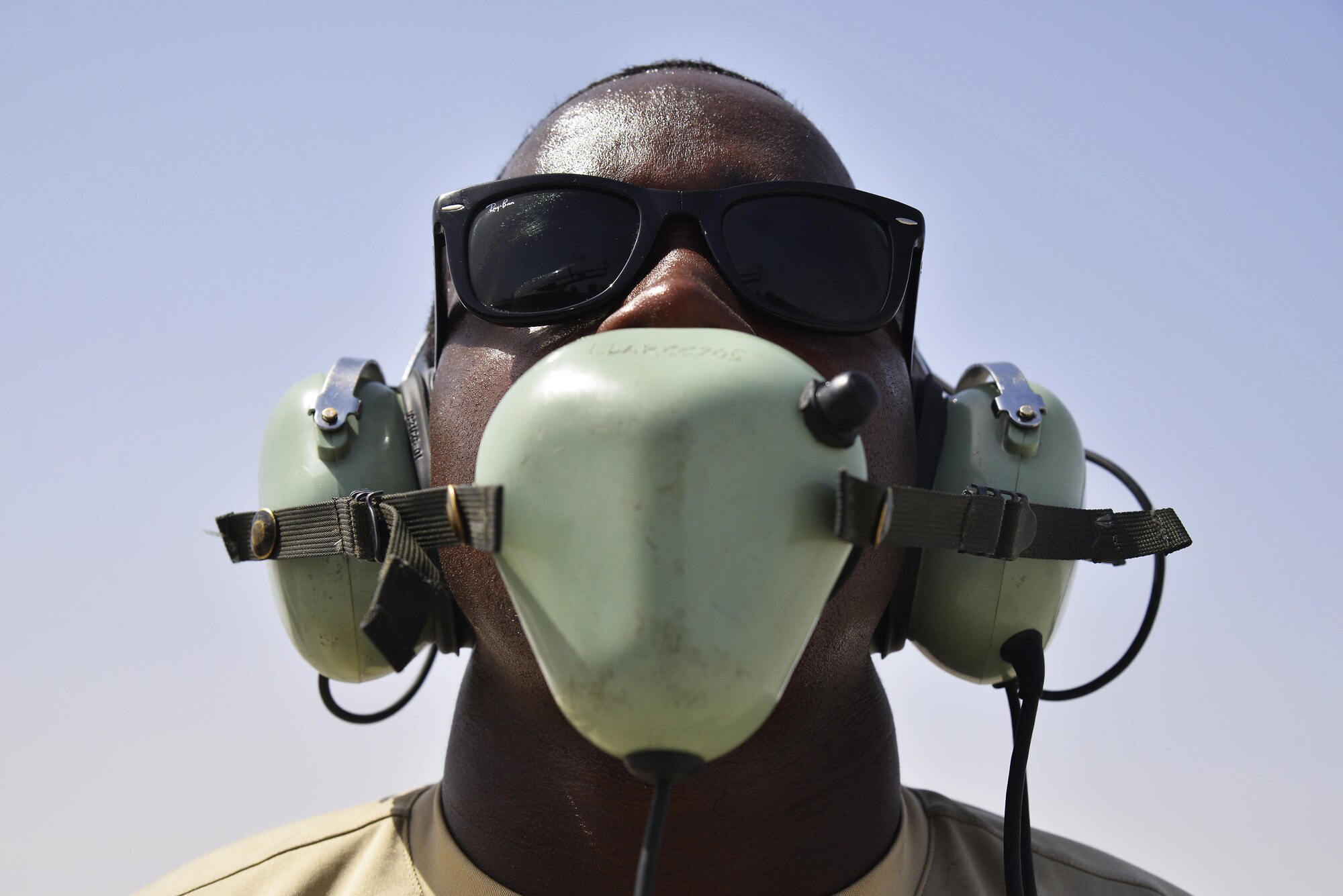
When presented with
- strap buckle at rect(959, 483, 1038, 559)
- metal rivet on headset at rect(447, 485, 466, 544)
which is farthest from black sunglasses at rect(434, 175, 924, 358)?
metal rivet on headset at rect(447, 485, 466, 544)

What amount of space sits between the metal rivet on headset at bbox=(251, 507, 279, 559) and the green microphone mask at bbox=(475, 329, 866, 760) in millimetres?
795

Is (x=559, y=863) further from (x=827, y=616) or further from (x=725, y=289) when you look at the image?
(x=725, y=289)

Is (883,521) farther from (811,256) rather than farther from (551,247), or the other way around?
(551,247)

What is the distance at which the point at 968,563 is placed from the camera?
2209 mm

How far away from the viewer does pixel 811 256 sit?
2.17 meters

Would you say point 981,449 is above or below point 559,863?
above

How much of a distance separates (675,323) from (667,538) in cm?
63

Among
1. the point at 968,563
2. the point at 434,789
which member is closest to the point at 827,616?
the point at 968,563

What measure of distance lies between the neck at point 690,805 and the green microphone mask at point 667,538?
68 cm

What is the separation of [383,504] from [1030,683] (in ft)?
3.76

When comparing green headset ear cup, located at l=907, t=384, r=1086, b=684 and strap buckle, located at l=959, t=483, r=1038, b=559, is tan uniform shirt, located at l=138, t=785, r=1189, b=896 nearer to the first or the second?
green headset ear cup, located at l=907, t=384, r=1086, b=684

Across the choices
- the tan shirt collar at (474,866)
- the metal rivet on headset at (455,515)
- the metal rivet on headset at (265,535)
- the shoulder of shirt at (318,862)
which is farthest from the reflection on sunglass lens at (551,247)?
the shoulder of shirt at (318,862)

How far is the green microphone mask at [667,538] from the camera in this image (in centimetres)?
141

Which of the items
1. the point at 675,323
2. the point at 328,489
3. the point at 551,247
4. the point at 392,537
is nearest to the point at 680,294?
the point at 675,323
